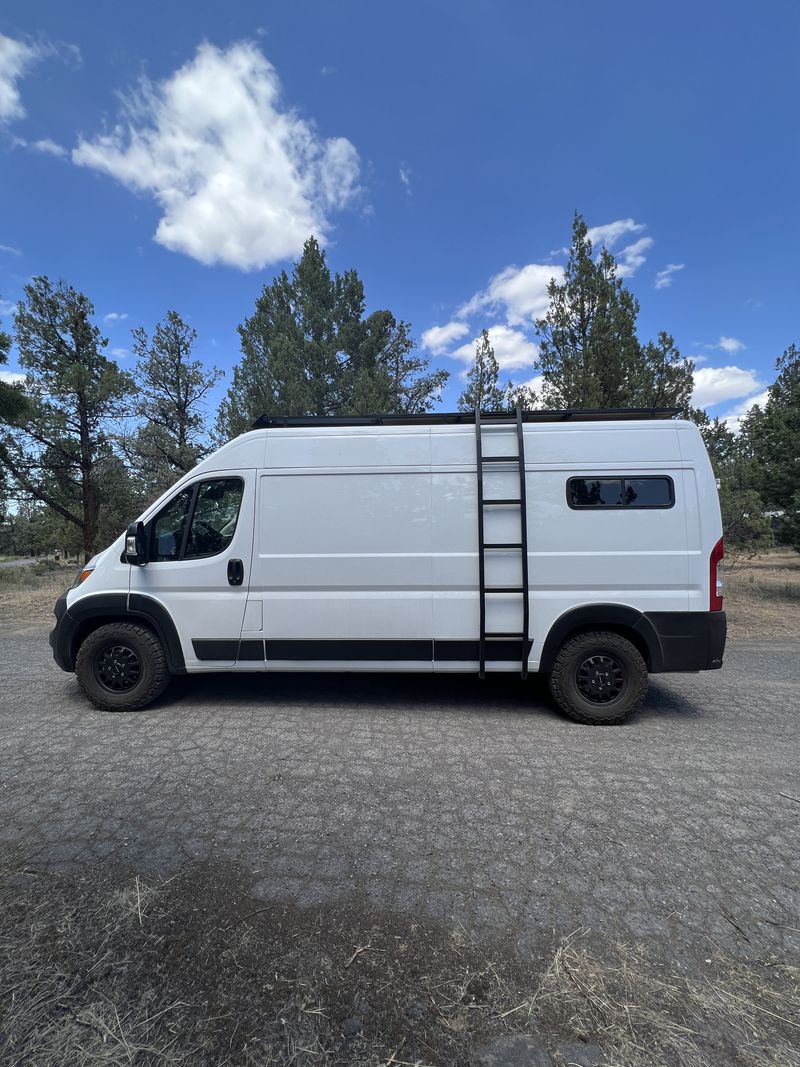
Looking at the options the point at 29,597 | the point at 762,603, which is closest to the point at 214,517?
the point at 29,597

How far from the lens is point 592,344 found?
28.8 ft

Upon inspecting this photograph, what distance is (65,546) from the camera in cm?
2012

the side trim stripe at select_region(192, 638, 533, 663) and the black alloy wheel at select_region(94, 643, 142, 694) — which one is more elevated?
the side trim stripe at select_region(192, 638, 533, 663)

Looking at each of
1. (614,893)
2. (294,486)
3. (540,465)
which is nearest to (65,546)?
(294,486)

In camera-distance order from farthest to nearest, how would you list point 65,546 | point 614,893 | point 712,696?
point 65,546 → point 712,696 → point 614,893

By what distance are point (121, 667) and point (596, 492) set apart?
14.9 feet

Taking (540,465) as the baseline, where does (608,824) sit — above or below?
below

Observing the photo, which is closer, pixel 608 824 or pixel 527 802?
pixel 608 824

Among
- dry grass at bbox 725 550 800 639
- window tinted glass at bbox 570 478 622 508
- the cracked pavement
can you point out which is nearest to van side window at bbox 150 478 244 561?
the cracked pavement

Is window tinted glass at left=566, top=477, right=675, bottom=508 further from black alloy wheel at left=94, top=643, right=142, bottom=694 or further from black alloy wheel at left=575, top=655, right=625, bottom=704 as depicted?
black alloy wheel at left=94, top=643, right=142, bottom=694

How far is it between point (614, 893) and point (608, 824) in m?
0.55

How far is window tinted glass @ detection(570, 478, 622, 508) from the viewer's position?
13.4 ft

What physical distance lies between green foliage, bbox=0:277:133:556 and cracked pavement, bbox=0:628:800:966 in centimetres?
1423

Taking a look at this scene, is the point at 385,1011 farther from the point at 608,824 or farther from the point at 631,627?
the point at 631,627
